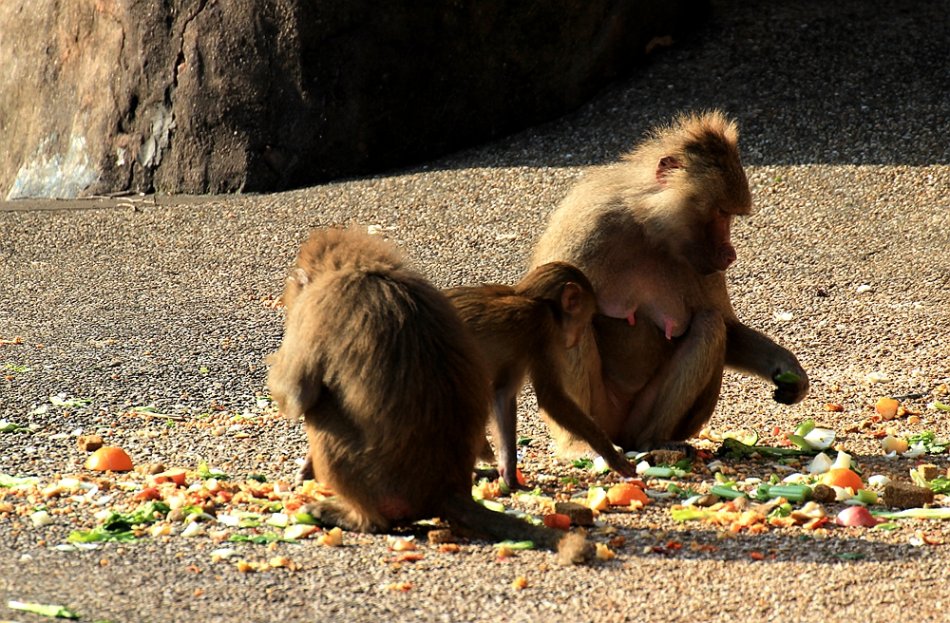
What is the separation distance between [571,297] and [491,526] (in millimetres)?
1287

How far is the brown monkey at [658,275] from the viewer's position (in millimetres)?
5906

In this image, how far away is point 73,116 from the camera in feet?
43.5

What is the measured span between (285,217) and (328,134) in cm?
120

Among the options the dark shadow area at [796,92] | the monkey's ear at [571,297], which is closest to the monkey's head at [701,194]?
the monkey's ear at [571,297]

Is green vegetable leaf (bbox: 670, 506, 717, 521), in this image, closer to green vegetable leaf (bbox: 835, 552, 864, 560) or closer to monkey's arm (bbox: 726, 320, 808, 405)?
green vegetable leaf (bbox: 835, 552, 864, 560)

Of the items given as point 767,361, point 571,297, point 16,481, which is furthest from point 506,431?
point 16,481

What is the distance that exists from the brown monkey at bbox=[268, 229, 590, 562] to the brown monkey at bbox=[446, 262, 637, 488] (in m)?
0.69

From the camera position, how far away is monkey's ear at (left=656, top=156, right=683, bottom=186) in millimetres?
5949

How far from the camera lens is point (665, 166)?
5.97 m

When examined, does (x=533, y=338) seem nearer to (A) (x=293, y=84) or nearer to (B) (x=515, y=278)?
(B) (x=515, y=278)

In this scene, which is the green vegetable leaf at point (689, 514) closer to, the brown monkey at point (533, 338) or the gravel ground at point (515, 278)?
the gravel ground at point (515, 278)

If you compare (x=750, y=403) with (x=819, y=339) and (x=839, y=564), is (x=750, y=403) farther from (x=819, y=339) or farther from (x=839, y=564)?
(x=839, y=564)

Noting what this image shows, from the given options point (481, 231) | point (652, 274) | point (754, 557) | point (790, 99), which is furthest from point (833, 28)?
point (754, 557)

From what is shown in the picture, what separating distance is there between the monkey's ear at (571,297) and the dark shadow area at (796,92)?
6617 mm
